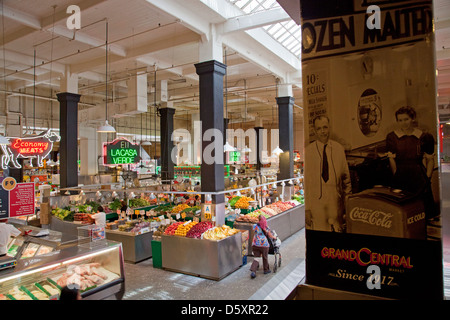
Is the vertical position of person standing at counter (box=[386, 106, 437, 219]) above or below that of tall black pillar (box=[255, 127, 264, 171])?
below

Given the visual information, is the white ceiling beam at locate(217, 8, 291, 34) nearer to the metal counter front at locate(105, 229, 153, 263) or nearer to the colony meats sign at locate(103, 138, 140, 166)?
the colony meats sign at locate(103, 138, 140, 166)

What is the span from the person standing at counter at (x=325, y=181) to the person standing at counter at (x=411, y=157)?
0.20 metres

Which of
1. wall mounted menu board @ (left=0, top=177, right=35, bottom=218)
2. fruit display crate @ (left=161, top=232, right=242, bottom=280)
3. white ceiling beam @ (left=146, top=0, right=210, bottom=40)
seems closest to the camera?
wall mounted menu board @ (left=0, top=177, right=35, bottom=218)

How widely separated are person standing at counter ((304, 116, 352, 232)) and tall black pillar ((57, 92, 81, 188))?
39.0ft

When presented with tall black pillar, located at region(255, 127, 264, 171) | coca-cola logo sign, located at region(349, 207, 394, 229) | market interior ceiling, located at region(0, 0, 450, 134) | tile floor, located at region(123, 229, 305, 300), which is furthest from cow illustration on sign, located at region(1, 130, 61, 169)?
tall black pillar, located at region(255, 127, 264, 171)

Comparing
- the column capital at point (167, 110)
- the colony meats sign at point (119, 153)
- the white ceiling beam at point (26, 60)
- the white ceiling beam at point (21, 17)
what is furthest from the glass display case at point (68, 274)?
the column capital at point (167, 110)

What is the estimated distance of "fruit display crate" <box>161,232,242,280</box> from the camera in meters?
6.61

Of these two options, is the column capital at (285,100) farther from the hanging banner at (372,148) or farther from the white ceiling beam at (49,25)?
the hanging banner at (372,148)

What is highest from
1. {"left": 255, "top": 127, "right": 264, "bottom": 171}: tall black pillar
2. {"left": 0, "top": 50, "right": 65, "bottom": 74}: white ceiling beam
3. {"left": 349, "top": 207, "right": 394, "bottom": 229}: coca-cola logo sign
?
{"left": 0, "top": 50, "right": 65, "bottom": 74}: white ceiling beam

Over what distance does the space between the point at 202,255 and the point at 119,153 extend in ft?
19.1

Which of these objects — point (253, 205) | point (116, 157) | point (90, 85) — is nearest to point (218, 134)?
point (253, 205)

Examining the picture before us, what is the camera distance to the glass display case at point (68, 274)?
3.77 m

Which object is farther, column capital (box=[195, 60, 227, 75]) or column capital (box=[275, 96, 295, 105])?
column capital (box=[275, 96, 295, 105])

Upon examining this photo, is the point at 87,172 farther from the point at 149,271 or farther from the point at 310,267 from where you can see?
the point at 310,267
